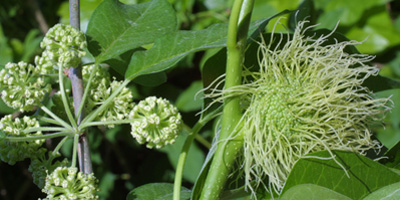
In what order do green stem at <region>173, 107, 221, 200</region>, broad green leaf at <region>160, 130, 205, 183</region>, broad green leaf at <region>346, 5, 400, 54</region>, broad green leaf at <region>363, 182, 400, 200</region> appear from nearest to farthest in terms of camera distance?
1. broad green leaf at <region>363, 182, 400, 200</region>
2. green stem at <region>173, 107, 221, 200</region>
3. broad green leaf at <region>160, 130, 205, 183</region>
4. broad green leaf at <region>346, 5, 400, 54</region>

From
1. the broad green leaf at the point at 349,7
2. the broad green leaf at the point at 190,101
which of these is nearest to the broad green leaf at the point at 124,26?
the broad green leaf at the point at 190,101

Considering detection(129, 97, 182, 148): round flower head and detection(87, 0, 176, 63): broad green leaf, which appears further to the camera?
detection(87, 0, 176, 63): broad green leaf

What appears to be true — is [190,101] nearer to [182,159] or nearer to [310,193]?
[182,159]

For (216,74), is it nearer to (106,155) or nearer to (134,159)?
(106,155)

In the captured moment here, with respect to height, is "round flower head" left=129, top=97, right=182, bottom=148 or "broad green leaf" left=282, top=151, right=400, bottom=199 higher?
"round flower head" left=129, top=97, right=182, bottom=148

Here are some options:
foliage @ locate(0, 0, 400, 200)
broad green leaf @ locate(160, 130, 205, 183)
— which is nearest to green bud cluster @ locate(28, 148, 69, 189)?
foliage @ locate(0, 0, 400, 200)

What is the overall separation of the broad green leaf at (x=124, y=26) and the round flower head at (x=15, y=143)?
150mm

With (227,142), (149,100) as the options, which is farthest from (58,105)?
(227,142)

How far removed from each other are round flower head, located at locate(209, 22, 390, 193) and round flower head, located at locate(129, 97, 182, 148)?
0.27ft

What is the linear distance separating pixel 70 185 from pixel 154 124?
5.5 inches

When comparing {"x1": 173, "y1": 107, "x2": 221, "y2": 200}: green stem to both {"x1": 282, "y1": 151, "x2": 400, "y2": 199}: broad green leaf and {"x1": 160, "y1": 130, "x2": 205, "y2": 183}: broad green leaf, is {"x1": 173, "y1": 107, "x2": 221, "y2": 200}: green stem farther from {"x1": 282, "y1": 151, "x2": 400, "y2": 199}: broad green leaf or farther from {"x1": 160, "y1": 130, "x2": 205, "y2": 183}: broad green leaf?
{"x1": 160, "y1": 130, "x2": 205, "y2": 183}: broad green leaf

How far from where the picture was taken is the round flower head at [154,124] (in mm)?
651

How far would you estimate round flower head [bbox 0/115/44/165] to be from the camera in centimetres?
66

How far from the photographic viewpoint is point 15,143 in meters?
0.67
